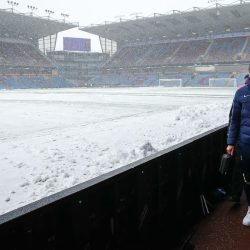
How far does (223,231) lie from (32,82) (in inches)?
2292

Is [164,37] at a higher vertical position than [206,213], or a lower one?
higher

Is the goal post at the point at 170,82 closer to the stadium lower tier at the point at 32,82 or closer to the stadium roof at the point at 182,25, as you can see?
the stadium roof at the point at 182,25

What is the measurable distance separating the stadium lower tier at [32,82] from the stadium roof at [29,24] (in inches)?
356

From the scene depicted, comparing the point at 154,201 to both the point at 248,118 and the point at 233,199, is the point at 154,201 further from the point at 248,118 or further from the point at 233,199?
the point at 233,199

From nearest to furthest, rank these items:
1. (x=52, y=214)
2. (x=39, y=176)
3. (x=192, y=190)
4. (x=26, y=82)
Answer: (x=52, y=214)
(x=192, y=190)
(x=39, y=176)
(x=26, y=82)

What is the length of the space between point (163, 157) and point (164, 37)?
62651 millimetres

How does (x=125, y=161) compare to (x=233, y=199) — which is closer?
(x=233, y=199)

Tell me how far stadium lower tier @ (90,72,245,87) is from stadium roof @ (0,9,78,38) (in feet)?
40.9

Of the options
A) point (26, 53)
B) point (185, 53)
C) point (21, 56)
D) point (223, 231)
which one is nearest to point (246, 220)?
point (223, 231)

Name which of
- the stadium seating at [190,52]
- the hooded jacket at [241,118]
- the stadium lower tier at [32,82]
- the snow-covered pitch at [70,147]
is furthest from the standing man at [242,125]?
the stadium seating at [190,52]

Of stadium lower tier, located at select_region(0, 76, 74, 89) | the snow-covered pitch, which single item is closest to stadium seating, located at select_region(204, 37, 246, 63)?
stadium lower tier, located at select_region(0, 76, 74, 89)

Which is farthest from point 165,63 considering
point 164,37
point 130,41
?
point 130,41

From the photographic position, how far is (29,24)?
5628 centimetres

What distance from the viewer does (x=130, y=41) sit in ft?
223
